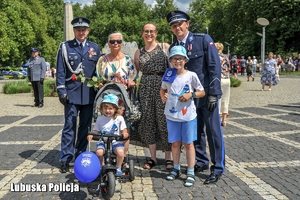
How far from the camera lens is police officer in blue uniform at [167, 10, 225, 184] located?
4.98 m

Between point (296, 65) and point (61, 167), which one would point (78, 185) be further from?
point (296, 65)

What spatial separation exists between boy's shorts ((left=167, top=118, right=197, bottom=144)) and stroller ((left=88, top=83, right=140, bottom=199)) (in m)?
0.60

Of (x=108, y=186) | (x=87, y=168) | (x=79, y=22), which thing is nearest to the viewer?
(x=87, y=168)

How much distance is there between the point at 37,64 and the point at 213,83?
1080cm

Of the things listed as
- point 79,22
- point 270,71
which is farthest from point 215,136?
point 270,71

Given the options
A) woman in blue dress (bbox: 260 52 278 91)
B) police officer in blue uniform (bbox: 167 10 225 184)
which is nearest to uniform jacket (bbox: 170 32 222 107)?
police officer in blue uniform (bbox: 167 10 225 184)

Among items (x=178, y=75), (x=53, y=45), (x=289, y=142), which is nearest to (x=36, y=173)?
(x=178, y=75)

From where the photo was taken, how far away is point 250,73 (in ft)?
91.4

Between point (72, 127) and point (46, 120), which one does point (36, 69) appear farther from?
point (72, 127)

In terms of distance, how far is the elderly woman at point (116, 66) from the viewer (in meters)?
5.38

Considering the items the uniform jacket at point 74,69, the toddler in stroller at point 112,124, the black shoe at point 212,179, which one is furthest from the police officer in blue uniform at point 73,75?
the black shoe at point 212,179

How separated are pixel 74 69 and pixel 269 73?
49.1ft

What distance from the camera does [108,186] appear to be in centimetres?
437

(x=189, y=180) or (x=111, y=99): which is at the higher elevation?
(x=111, y=99)
